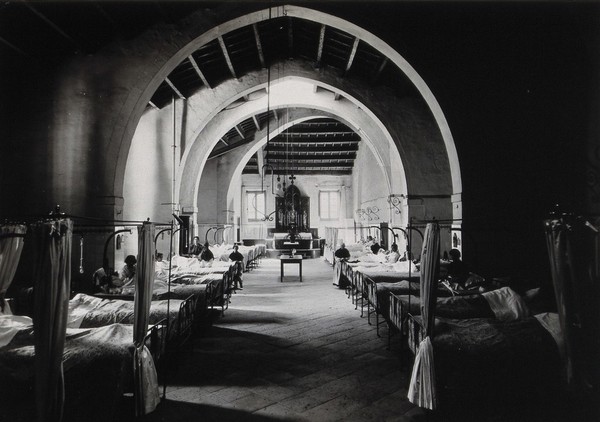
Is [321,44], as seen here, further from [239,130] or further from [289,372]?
[289,372]

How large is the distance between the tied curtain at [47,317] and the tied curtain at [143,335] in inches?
31.2

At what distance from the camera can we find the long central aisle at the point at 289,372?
4215mm

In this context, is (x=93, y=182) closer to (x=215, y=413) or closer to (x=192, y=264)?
(x=192, y=264)

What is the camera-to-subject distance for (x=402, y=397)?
4555 mm

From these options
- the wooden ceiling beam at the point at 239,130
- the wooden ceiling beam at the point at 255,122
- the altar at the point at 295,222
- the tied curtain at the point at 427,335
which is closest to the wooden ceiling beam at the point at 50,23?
the tied curtain at the point at 427,335

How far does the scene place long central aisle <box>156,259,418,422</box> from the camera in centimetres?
421

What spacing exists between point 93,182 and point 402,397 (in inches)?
264

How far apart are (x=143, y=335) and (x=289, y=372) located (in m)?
2.10

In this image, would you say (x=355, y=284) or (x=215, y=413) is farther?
(x=355, y=284)

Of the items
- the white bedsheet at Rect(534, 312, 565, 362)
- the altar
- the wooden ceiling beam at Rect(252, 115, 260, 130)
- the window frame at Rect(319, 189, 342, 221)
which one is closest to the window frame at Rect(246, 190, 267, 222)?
the altar

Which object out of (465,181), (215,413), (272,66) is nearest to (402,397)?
(215,413)

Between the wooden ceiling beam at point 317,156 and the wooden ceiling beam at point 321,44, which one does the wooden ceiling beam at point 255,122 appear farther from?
the wooden ceiling beam at point 317,156

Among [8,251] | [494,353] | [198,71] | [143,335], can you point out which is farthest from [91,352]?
[198,71]

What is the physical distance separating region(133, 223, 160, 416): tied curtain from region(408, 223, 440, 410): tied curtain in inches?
106
